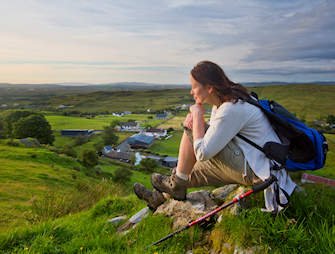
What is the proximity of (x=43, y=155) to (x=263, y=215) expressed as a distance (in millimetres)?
30965

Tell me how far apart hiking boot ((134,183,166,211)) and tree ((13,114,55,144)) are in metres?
52.7

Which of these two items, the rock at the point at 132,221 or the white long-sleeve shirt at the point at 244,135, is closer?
the white long-sleeve shirt at the point at 244,135

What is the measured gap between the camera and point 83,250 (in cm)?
378

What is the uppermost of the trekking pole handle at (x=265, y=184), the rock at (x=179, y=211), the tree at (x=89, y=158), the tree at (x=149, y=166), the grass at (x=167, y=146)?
the trekking pole handle at (x=265, y=184)

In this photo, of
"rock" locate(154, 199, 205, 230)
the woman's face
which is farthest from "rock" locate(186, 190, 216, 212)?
the woman's face

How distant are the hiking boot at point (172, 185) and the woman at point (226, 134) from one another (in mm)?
374

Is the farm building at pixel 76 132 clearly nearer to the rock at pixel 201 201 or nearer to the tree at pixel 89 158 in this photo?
the tree at pixel 89 158

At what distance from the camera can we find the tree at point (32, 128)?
5266 cm

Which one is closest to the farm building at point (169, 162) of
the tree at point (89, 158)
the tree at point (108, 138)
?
the tree at point (89, 158)

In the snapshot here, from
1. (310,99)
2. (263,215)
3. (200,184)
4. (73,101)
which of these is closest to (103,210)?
(200,184)

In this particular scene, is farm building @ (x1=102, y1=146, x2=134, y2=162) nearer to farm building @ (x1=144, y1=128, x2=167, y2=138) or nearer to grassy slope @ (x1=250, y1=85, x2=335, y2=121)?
farm building @ (x1=144, y1=128, x2=167, y2=138)

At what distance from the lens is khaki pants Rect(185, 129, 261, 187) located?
11.4 ft

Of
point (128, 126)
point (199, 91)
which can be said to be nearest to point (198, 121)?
point (199, 91)

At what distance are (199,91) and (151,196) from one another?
2.06 metres
